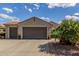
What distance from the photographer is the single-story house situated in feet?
39.2

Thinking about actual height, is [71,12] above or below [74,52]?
above

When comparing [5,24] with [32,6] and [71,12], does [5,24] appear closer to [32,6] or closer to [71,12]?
[32,6]

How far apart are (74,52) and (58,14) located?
135 centimetres

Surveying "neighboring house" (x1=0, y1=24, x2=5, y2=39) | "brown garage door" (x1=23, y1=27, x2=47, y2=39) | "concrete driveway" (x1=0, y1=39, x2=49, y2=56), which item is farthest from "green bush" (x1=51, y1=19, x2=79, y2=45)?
"neighboring house" (x1=0, y1=24, x2=5, y2=39)

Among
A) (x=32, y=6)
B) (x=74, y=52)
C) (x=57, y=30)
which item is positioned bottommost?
(x=74, y=52)

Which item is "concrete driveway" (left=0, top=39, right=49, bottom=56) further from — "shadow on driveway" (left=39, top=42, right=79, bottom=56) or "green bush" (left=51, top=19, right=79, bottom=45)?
"green bush" (left=51, top=19, right=79, bottom=45)

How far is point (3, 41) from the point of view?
1205 centimetres

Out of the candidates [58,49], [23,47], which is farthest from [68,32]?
[23,47]

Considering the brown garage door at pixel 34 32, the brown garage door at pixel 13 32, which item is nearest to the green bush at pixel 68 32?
the brown garage door at pixel 34 32

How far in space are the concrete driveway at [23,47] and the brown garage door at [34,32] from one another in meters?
0.15

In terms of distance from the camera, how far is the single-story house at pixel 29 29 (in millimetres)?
11938

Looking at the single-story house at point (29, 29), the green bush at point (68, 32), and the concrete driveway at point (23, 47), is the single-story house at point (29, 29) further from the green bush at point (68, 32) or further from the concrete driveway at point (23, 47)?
the green bush at point (68, 32)

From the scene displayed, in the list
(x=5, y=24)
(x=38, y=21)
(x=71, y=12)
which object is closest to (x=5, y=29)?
(x=5, y=24)

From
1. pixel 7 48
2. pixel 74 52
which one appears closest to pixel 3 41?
pixel 7 48
